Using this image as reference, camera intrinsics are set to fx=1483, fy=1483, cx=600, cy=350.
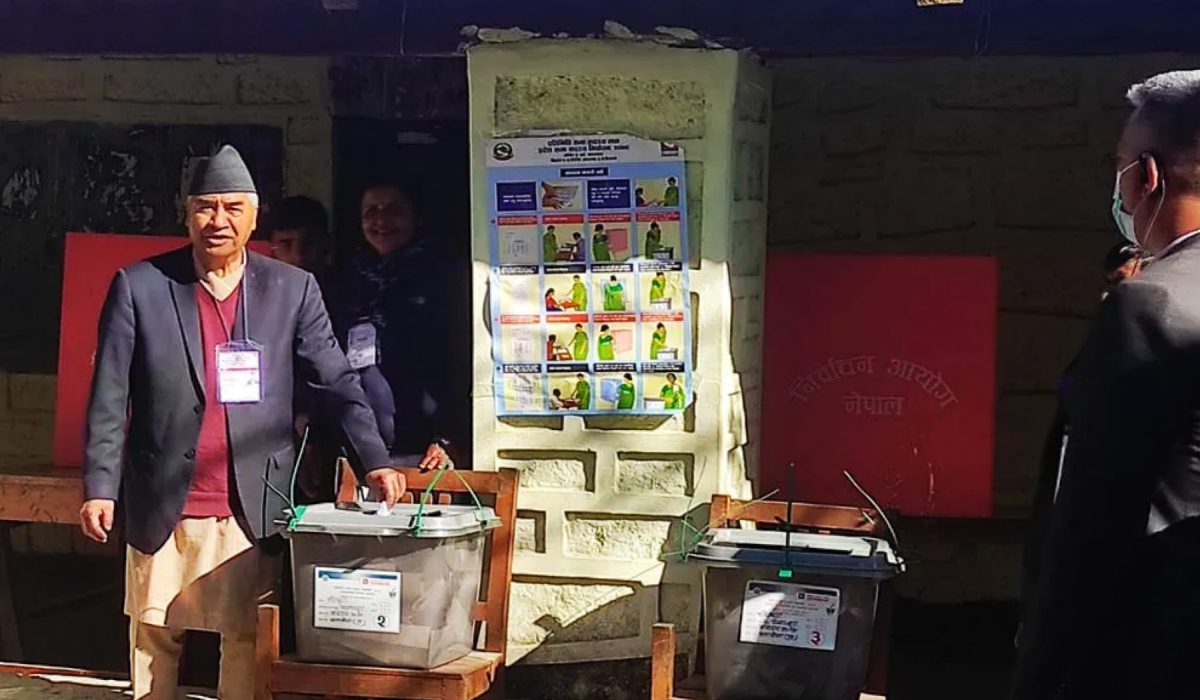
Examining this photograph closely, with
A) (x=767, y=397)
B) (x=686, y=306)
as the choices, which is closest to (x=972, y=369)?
(x=767, y=397)

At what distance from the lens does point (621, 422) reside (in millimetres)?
4219

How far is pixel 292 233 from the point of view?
16.0ft

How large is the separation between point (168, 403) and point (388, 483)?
0.62m

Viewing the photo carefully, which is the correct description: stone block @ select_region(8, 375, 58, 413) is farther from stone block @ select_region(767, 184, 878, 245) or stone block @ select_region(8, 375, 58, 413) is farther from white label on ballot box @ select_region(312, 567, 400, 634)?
stone block @ select_region(767, 184, 878, 245)

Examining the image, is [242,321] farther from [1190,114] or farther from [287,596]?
[1190,114]

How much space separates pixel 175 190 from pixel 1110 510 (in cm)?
455

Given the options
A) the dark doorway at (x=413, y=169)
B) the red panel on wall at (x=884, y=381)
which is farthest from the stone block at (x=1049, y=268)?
the dark doorway at (x=413, y=169)

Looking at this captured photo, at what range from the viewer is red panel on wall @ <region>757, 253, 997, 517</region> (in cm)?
446

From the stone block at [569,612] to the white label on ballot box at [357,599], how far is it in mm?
604

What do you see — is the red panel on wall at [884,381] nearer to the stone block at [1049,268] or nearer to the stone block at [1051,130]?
the stone block at [1049,268]

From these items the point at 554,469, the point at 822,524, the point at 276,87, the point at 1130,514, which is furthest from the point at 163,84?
the point at 1130,514

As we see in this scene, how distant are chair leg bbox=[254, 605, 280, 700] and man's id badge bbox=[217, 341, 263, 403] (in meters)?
0.56

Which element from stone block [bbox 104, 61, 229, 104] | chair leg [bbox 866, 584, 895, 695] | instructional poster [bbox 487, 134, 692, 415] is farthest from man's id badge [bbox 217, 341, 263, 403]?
stone block [bbox 104, 61, 229, 104]

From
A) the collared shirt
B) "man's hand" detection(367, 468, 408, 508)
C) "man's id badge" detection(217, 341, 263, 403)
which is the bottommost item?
"man's hand" detection(367, 468, 408, 508)
